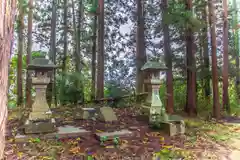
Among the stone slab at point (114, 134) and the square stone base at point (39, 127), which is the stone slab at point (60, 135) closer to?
the square stone base at point (39, 127)

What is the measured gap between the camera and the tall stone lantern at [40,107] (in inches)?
163

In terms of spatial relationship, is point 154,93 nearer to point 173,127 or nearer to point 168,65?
point 173,127

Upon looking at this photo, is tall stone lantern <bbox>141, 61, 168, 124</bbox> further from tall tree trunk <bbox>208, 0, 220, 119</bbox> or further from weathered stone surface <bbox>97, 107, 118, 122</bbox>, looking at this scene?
tall tree trunk <bbox>208, 0, 220, 119</bbox>

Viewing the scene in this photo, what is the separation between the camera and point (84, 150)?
361 centimetres

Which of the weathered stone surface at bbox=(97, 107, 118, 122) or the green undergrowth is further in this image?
the weathered stone surface at bbox=(97, 107, 118, 122)

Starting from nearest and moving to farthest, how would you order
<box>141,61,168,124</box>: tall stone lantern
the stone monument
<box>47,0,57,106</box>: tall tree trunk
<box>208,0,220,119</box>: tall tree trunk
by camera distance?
the stone monument < <box>141,61,168,124</box>: tall stone lantern < <box>208,0,220,119</box>: tall tree trunk < <box>47,0,57,106</box>: tall tree trunk

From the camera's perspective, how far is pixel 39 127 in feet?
13.6

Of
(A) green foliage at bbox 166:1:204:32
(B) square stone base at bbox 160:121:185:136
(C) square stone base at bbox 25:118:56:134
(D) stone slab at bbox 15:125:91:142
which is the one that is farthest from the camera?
(A) green foliage at bbox 166:1:204:32

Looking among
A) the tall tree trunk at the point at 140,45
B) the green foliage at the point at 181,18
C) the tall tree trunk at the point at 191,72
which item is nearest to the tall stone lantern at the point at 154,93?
the green foliage at the point at 181,18

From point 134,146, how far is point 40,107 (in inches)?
100

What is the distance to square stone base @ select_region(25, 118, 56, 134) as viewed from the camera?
4.08 metres

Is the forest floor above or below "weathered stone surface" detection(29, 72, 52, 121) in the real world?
below

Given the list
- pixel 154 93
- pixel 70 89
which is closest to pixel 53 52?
pixel 70 89

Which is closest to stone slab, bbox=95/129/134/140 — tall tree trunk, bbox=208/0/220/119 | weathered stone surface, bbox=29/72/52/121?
weathered stone surface, bbox=29/72/52/121
